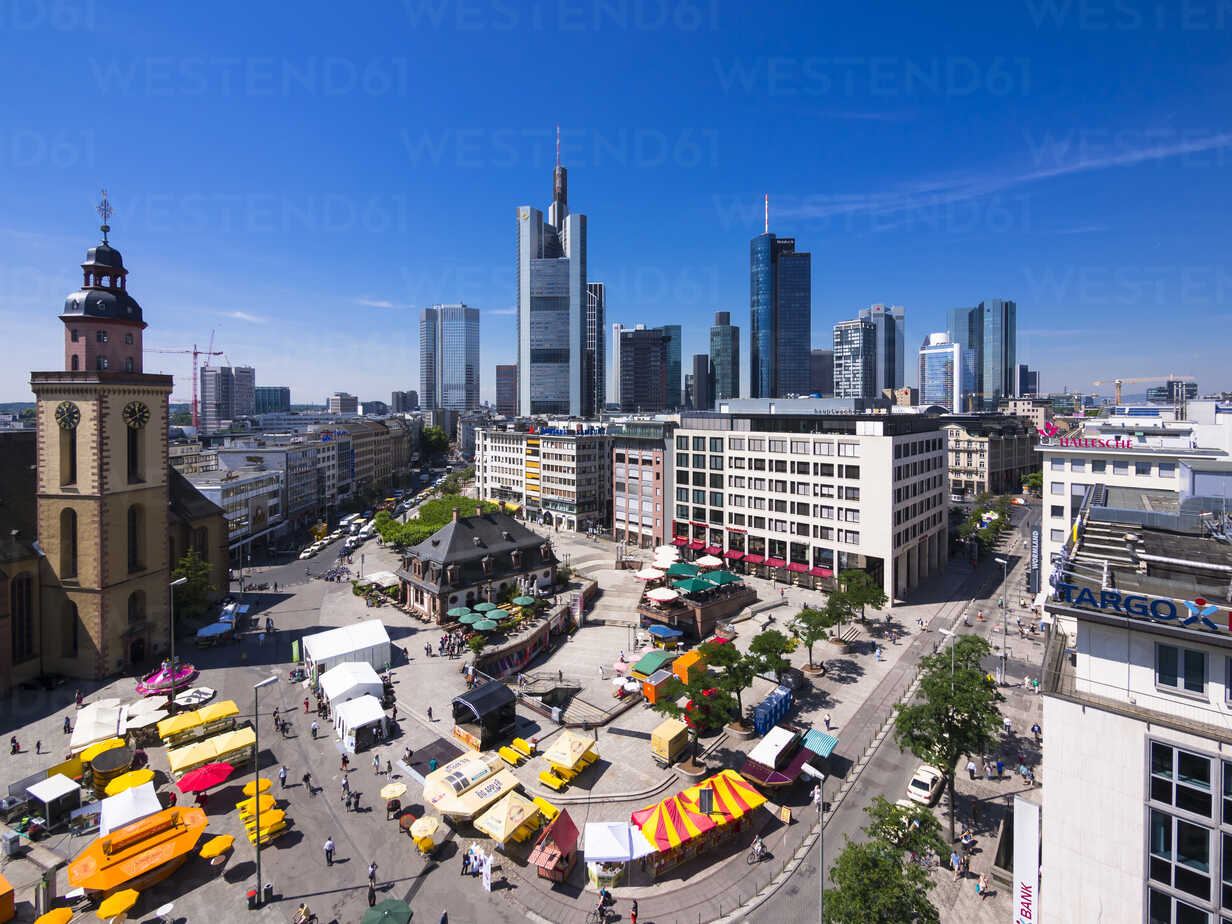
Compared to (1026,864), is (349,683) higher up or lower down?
lower down

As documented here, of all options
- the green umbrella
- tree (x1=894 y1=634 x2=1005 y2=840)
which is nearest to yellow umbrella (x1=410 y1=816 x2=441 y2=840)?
the green umbrella

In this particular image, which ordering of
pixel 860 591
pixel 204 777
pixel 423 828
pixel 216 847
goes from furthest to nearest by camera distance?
1. pixel 860 591
2. pixel 204 777
3. pixel 423 828
4. pixel 216 847

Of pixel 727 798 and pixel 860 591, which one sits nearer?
pixel 727 798

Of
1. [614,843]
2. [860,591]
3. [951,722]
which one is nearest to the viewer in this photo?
[614,843]

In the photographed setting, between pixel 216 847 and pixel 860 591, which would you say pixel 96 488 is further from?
pixel 860 591

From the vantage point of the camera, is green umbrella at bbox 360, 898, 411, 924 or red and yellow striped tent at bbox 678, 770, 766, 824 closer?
green umbrella at bbox 360, 898, 411, 924

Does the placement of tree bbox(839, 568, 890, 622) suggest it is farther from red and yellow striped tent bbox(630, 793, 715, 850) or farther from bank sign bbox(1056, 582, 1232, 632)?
bank sign bbox(1056, 582, 1232, 632)

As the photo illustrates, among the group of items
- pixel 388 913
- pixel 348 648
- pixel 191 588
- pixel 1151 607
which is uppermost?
pixel 1151 607

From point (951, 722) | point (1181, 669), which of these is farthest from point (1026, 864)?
point (1181, 669)
